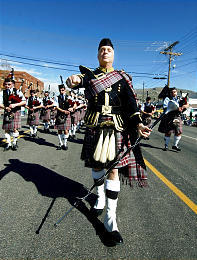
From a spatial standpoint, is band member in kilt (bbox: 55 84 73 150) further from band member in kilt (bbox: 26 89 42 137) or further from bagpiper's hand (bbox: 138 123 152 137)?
bagpiper's hand (bbox: 138 123 152 137)

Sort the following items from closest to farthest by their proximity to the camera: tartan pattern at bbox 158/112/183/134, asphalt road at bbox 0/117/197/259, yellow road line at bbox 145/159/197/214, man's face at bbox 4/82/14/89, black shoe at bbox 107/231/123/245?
asphalt road at bbox 0/117/197/259
black shoe at bbox 107/231/123/245
yellow road line at bbox 145/159/197/214
man's face at bbox 4/82/14/89
tartan pattern at bbox 158/112/183/134

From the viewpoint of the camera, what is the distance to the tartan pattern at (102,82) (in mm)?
1932

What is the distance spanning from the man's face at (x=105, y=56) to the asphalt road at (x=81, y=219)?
1.88 meters

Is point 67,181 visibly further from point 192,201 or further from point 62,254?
point 192,201

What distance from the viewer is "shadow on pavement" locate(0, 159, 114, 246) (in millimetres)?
2154

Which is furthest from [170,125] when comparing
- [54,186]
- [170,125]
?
[54,186]

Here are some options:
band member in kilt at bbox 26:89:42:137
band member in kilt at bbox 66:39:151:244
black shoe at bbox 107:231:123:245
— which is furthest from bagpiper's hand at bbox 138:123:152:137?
band member in kilt at bbox 26:89:42:137

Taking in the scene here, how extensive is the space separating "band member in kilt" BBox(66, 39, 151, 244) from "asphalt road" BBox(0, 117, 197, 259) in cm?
Result: 27

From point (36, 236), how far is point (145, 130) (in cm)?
159

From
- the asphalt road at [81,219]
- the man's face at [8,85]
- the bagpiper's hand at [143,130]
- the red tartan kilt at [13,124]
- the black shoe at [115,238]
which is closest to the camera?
the asphalt road at [81,219]

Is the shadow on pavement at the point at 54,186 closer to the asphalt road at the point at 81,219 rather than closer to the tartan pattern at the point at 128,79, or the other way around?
the asphalt road at the point at 81,219

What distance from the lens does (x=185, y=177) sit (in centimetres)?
380

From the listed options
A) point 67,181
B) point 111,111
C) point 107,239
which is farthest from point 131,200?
point 111,111

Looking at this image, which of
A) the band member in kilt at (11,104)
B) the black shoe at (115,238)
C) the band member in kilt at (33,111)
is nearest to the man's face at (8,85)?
the band member in kilt at (11,104)
